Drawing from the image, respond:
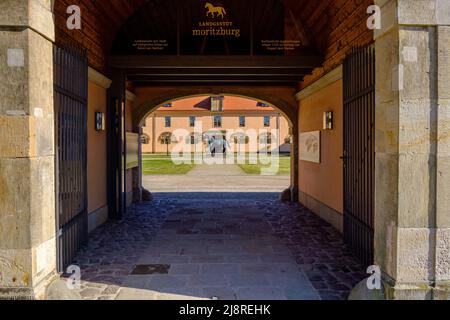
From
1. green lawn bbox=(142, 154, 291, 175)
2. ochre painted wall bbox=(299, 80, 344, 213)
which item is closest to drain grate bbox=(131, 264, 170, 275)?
ochre painted wall bbox=(299, 80, 344, 213)

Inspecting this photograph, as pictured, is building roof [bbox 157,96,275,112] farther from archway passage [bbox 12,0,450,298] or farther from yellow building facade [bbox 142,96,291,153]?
archway passage [bbox 12,0,450,298]

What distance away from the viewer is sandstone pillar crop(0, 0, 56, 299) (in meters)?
3.41

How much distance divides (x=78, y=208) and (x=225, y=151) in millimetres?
39616

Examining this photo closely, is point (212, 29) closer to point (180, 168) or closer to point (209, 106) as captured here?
point (180, 168)

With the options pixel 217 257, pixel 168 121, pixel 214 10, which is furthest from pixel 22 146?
pixel 168 121

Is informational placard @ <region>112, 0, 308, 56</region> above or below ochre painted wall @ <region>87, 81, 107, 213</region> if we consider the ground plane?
above

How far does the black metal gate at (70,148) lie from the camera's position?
476cm

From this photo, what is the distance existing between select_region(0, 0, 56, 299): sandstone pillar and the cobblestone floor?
861 mm

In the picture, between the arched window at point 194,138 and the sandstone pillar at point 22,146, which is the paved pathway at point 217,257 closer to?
the sandstone pillar at point 22,146

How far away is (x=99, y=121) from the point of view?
7746 mm

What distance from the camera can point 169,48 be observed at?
28.1 ft

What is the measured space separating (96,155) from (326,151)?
4777 mm

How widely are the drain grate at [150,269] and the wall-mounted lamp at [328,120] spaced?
174 inches
